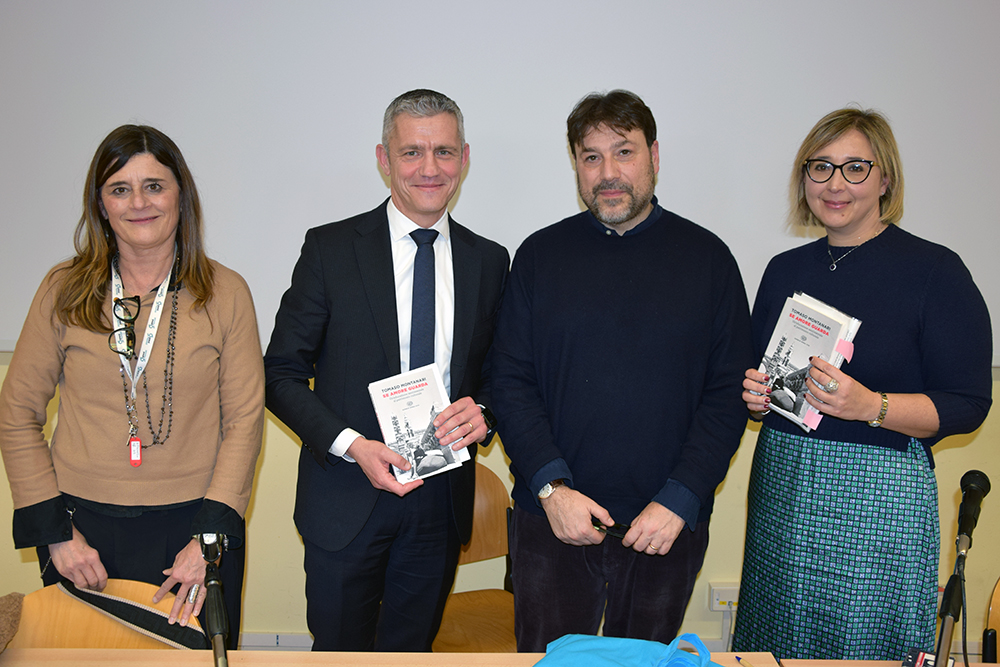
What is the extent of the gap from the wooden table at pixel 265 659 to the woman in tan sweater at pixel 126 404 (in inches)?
12.1

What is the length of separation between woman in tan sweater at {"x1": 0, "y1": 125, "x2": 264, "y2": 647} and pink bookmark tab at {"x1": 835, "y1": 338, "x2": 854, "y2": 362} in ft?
6.15

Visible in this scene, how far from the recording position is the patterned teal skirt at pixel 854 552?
2.19 m

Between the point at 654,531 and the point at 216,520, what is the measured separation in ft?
4.40

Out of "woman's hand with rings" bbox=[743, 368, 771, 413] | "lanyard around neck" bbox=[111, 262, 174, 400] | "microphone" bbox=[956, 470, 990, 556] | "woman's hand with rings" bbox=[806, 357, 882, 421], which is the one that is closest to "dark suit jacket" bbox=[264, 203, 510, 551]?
"lanyard around neck" bbox=[111, 262, 174, 400]

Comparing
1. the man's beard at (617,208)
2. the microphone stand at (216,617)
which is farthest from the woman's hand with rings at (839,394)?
the microphone stand at (216,617)

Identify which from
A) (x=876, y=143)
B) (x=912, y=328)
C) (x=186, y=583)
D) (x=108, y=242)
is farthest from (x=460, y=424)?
(x=876, y=143)

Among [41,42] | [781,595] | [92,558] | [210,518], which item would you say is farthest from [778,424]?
[41,42]

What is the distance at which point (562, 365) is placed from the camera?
7.41ft

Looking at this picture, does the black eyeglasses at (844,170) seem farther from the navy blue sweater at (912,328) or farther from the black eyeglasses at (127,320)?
the black eyeglasses at (127,320)

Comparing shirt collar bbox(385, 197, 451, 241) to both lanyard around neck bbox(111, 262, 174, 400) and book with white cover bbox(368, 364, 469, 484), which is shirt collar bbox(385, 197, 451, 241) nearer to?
book with white cover bbox(368, 364, 469, 484)

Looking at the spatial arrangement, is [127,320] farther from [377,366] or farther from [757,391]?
[757,391]

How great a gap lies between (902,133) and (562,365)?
218 centimetres

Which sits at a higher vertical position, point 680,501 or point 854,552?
point 680,501

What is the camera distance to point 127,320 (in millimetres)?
2070
